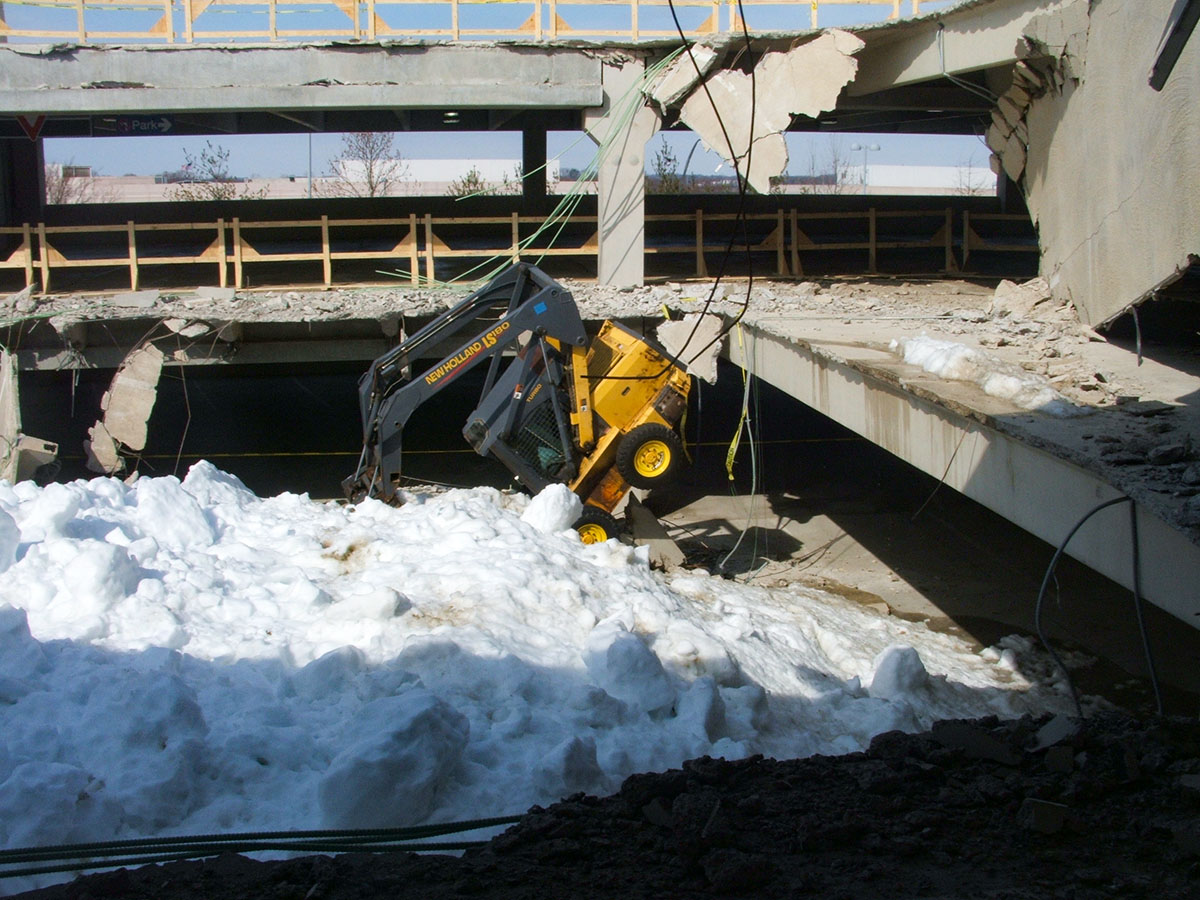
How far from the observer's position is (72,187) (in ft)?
162

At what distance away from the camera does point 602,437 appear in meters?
9.97

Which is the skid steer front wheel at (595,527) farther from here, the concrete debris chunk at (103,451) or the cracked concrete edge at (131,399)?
the concrete debris chunk at (103,451)

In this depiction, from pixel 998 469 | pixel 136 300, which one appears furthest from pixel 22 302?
pixel 998 469

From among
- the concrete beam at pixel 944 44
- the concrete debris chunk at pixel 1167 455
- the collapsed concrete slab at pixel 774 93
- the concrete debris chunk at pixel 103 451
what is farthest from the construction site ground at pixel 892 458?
the concrete beam at pixel 944 44

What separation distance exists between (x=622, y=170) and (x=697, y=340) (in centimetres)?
377

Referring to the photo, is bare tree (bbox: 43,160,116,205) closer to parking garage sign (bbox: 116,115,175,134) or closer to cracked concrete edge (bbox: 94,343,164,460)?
parking garage sign (bbox: 116,115,175,134)

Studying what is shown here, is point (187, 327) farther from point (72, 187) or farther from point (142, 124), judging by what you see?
point (72, 187)

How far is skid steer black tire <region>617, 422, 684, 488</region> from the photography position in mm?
9680

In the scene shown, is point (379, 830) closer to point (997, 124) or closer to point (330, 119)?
point (997, 124)

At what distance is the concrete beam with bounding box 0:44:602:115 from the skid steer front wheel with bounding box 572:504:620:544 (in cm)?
713

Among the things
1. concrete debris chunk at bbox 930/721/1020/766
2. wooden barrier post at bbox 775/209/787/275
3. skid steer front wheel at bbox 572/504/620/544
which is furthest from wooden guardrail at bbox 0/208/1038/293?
concrete debris chunk at bbox 930/721/1020/766

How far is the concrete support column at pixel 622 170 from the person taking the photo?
14484 millimetres

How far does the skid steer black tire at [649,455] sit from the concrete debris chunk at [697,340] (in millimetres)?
2251

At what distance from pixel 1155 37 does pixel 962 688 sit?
18.1 feet
